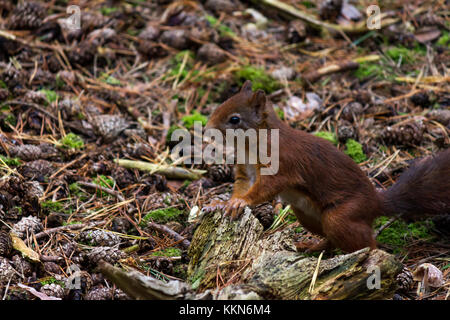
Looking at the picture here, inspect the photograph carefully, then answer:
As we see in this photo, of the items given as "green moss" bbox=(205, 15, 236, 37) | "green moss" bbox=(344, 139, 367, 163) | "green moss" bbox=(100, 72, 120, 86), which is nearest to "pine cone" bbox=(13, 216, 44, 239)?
"green moss" bbox=(100, 72, 120, 86)

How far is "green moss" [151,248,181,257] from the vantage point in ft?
8.10

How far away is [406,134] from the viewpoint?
10.6ft

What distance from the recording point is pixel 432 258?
244 cm

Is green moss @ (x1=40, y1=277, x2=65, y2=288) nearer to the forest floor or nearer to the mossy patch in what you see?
the forest floor

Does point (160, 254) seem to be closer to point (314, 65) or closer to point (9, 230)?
point (9, 230)

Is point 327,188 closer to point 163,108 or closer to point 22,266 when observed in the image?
point 22,266

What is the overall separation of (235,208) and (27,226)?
3.29ft

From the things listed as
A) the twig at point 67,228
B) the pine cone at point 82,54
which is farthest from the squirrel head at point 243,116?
the pine cone at point 82,54

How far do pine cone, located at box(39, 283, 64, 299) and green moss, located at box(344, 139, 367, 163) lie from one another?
1.95 m

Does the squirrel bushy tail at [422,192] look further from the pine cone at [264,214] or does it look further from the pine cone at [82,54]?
the pine cone at [82,54]

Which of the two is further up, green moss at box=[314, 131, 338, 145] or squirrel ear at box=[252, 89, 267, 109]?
squirrel ear at box=[252, 89, 267, 109]
